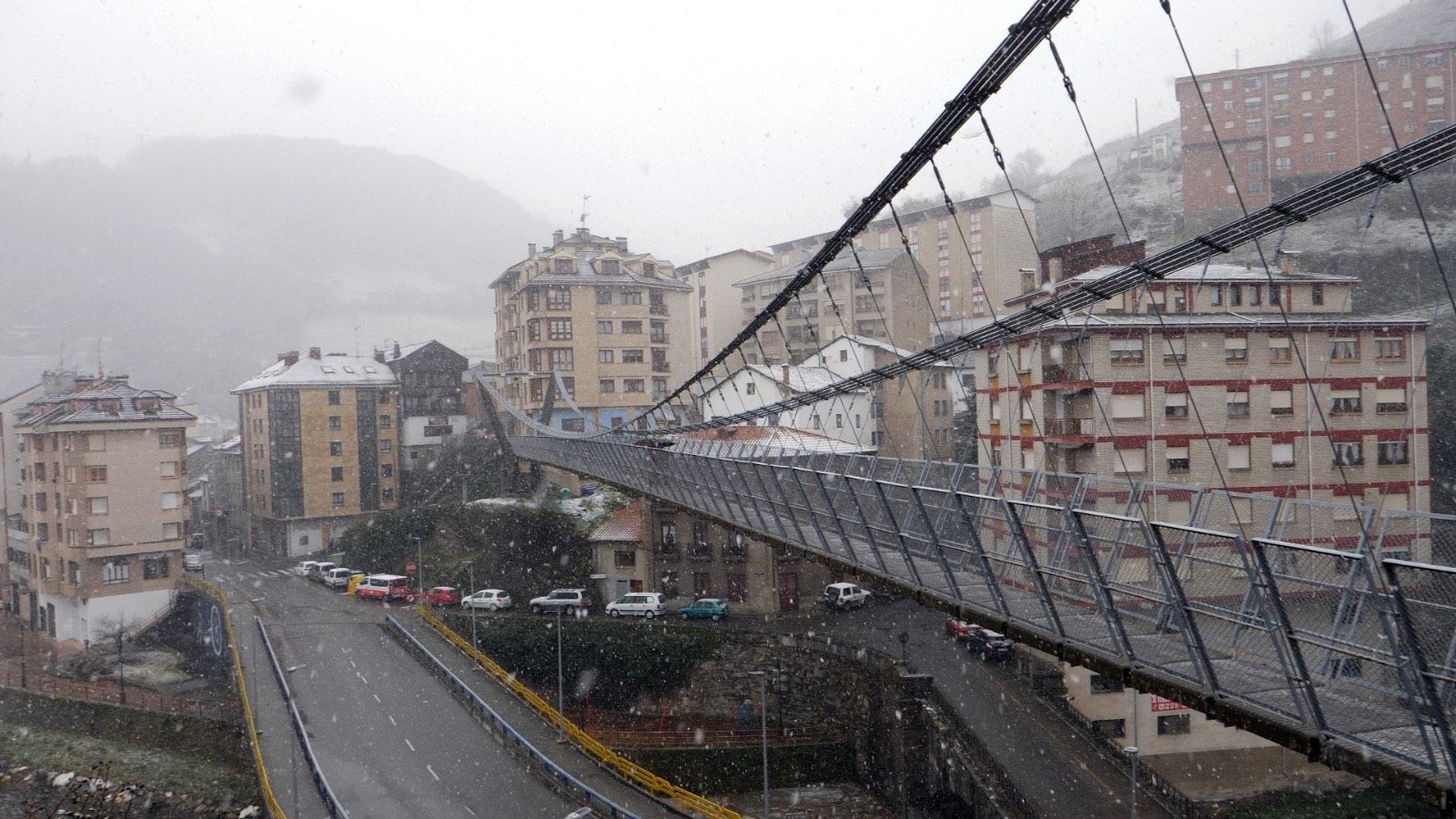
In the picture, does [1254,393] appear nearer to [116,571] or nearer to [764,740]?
[764,740]

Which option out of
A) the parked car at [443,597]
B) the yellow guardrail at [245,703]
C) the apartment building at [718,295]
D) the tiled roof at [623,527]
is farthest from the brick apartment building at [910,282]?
the yellow guardrail at [245,703]

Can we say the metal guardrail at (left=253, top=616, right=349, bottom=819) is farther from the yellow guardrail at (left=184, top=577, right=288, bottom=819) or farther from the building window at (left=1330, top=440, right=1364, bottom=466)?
the building window at (left=1330, top=440, right=1364, bottom=466)

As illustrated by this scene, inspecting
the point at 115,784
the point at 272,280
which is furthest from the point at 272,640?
the point at 272,280

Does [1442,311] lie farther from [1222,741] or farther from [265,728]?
[265,728]

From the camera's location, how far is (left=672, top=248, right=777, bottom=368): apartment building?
4159 centimetres

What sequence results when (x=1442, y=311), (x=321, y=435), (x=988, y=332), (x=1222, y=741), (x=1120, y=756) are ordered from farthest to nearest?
(x=321, y=435)
(x=1442, y=311)
(x=1222, y=741)
(x=1120, y=756)
(x=988, y=332)

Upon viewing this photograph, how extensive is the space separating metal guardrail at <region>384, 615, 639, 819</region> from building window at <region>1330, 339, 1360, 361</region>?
10.7 m

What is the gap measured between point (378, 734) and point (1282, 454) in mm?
13578

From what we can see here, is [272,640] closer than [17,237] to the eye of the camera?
Yes

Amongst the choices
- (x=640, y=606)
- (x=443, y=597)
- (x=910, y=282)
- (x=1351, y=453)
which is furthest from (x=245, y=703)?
(x=910, y=282)

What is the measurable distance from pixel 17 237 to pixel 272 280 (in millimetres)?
31343

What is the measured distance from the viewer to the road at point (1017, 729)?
12.3 m

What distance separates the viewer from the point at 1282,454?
42.5 ft

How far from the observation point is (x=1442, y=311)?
56.2 ft
